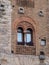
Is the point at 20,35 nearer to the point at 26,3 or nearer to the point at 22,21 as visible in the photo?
the point at 22,21

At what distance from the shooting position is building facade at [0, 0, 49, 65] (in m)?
19.9

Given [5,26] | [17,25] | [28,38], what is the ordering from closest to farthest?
[5,26], [17,25], [28,38]

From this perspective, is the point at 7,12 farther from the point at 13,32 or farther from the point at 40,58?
the point at 40,58

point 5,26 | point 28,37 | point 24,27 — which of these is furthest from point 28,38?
point 5,26

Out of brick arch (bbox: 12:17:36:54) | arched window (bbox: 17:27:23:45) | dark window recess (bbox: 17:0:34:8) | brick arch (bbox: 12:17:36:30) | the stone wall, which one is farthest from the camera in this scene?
dark window recess (bbox: 17:0:34:8)

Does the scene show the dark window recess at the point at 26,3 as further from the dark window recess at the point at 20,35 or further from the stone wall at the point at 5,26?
the dark window recess at the point at 20,35

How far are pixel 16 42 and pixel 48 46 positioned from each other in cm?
139

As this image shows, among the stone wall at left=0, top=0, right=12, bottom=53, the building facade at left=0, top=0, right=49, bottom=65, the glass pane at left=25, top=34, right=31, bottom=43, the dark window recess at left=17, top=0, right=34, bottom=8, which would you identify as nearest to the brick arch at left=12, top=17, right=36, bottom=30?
the building facade at left=0, top=0, right=49, bottom=65

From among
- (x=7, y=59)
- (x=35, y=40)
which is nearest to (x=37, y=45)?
(x=35, y=40)

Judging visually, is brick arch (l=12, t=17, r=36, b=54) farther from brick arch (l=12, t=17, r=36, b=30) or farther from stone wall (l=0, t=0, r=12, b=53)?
stone wall (l=0, t=0, r=12, b=53)

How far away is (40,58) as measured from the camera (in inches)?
790

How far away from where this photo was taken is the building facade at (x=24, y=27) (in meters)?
19.9

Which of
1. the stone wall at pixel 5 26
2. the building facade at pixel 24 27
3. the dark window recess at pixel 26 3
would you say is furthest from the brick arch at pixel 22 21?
the dark window recess at pixel 26 3

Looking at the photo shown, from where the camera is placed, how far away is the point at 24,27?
66.4 feet
